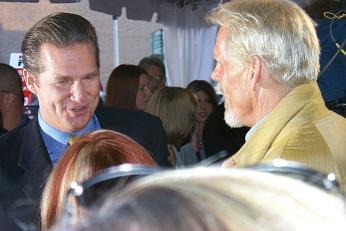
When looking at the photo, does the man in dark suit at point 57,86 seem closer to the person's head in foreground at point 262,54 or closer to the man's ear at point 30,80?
the man's ear at point 30,80

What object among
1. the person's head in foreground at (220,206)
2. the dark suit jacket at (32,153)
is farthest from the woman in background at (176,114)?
the person's head in foreground at (220,206)

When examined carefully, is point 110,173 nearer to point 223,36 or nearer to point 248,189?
point 248,189

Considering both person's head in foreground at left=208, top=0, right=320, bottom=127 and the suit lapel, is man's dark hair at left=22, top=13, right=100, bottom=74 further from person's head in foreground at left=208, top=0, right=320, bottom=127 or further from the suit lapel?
person's head in foreground at left=208, top=0, right=320, bottom=127

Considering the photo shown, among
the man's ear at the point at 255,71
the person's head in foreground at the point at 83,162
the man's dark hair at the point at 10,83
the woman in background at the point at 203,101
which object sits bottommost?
the woman in background at the point at 203,101

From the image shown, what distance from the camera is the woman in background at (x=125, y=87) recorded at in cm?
402

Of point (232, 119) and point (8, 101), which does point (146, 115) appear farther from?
point (8, 101)

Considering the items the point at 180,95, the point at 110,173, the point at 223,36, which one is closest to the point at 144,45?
the point at 180,95

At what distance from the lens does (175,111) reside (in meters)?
4.11

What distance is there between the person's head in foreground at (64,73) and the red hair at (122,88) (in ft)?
6.12

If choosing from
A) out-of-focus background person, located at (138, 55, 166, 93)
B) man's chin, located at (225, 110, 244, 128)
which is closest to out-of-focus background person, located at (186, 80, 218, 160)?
out-of-focus background person, located at (138, 55, 166, 93)

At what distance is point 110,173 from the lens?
80 cm

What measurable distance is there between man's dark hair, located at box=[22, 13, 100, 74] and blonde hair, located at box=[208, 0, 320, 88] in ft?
1.44

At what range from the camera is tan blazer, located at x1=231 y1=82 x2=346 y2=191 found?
1.80 m

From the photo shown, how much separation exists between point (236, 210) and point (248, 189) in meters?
0.03
